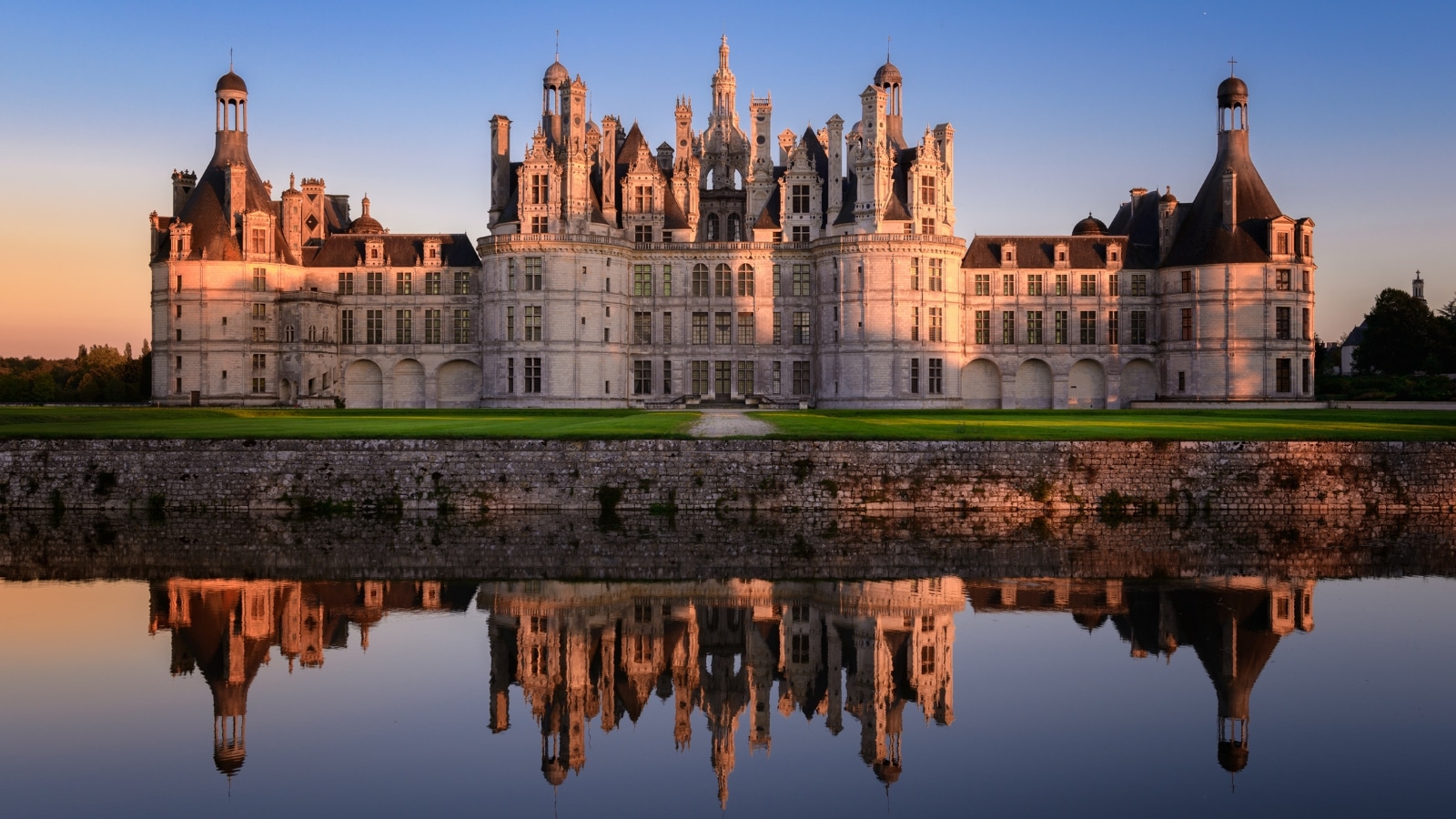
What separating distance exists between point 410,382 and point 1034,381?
35035 millimetres

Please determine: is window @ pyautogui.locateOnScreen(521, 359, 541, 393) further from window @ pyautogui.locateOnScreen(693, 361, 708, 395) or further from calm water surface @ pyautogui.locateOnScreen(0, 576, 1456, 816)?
calm water surface @ pyautogui.locateOnScreen(0, 576, 1456, 816)

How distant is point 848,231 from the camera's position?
217 ft

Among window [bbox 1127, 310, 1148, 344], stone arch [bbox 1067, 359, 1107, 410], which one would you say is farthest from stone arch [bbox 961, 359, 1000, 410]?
window [bbox 1127, 310, 1148, 344]

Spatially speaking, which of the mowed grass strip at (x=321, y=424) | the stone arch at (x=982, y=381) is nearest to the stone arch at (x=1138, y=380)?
the stone arch at (x=982, y=381)

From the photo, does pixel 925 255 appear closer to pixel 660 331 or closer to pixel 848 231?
pixel 848 231

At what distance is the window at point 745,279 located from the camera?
69050 mm

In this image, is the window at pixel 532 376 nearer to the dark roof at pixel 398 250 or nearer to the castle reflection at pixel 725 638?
the dark roof at pixel 398 250

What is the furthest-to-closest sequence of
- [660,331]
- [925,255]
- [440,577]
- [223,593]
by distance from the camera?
[660,331] < [925,255] < [440,577] < [223,593]

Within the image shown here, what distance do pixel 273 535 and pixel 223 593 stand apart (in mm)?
7234

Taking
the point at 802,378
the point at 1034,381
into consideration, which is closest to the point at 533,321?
the point at 802,378

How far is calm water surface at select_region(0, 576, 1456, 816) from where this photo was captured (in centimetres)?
1377

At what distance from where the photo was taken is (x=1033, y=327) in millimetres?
69812

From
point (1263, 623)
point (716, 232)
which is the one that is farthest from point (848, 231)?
point (1263, 623)

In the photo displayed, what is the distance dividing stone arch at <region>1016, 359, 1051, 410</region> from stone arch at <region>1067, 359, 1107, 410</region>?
1282mm
